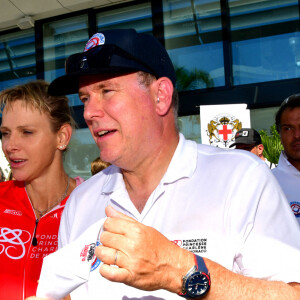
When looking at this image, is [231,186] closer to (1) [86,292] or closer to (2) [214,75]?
(1) [86,292]

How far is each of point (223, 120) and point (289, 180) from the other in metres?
3.42

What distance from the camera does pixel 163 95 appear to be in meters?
1.78

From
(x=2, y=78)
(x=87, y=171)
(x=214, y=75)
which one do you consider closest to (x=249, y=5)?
(x=214, y=75)

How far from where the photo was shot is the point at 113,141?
166cm

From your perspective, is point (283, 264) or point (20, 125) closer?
point (283, 264)

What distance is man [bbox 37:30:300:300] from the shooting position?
1183 mm

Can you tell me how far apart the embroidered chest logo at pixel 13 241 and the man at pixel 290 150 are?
6.82 ft

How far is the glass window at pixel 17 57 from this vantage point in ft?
34.8

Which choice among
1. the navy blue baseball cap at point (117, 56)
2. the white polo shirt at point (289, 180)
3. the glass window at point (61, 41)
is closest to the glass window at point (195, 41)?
the glass window at point (61, 41)

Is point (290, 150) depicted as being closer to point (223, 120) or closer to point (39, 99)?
point (39, 99)

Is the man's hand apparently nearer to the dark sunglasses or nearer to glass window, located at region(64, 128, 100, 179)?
the dark sunglasses

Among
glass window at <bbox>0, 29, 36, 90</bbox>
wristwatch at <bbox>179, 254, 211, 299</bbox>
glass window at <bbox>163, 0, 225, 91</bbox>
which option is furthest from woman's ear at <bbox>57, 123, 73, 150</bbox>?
glass window at <bbox>0, 29, 36, 90</bbox>

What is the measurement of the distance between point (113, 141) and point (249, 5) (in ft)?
26.2

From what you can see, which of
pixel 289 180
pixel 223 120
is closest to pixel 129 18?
pixel 223 120
